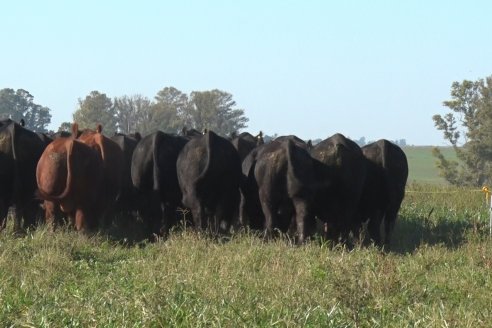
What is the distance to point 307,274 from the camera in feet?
31.6

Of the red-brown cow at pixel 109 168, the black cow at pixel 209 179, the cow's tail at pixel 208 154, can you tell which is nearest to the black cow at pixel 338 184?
the black cow at pixel 209 179

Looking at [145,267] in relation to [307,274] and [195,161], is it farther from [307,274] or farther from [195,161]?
[195,161]

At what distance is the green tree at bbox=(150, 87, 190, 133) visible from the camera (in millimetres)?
68363

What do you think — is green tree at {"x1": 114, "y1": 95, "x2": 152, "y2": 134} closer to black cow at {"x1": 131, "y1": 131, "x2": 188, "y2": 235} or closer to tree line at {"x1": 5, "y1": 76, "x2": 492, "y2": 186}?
tree line at {"x1": 5, "y1": 76, "x2": 492, "y2": 186}

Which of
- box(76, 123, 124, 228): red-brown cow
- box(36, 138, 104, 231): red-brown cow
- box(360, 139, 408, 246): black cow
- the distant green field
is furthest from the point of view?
the distant green field

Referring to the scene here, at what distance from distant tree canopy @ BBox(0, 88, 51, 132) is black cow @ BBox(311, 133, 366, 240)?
72331mm

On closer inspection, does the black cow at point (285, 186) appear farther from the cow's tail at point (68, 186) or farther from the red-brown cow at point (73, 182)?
the cow's tail at point (68, 186)

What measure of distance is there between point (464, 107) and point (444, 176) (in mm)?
4049

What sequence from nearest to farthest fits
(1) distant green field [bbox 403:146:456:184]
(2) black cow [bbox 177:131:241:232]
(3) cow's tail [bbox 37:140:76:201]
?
(3) cow's tail [bbox 37:140:76:201] < (2) black cow [bbox 177:131:241:232] < (1) distant green field [bbox 403:146:456:184]

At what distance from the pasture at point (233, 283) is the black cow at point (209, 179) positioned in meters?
0.76

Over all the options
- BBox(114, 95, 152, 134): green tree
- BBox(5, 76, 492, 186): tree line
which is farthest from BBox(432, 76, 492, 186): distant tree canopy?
BBox(114, 95, 152, 134): green tree

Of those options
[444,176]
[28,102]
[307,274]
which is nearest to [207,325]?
[307,274]

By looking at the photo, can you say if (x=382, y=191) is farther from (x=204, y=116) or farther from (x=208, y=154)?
(x=204, y=116)

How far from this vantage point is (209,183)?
13.8m
